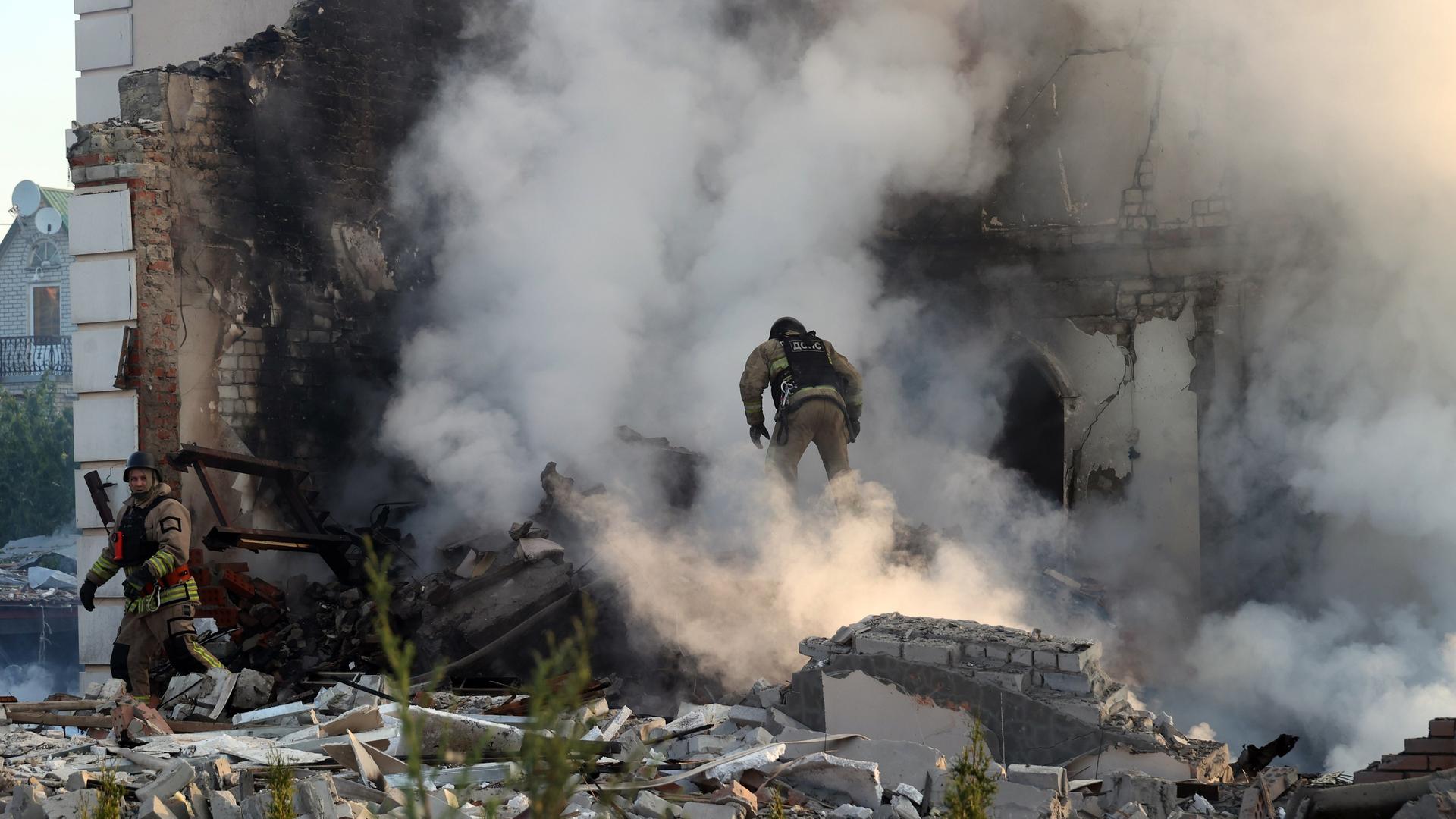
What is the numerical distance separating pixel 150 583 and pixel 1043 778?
17.1 feet

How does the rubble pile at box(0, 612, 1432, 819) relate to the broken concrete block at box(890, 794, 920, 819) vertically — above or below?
above

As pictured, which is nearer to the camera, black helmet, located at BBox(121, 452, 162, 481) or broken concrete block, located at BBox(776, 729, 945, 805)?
broken concrete block, located at BBox(776, 729, 945, 805)

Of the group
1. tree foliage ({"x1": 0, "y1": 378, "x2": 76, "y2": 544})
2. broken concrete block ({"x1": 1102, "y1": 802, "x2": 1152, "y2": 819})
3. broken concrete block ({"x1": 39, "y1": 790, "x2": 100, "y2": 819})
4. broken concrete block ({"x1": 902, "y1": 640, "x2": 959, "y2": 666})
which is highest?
tree foliage ({"x1": 0, "y1": 378, "x2": 76, "y2": 544})

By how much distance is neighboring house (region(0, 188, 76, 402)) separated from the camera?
32.2 metres

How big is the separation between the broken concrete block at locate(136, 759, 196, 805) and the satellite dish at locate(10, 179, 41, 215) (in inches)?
1170

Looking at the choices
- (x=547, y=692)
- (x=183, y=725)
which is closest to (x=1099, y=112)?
(x=183, y=725)

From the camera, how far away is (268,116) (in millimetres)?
11320

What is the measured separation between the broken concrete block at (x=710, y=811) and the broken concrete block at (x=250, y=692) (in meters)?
3.93

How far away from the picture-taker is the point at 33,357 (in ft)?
105

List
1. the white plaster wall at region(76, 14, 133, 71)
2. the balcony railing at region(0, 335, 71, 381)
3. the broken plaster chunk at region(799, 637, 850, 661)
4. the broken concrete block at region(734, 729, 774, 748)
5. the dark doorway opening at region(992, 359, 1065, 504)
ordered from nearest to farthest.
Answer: the broken concrete block at region(734, 729, 774, 748) → the broken plaster chunk at region(799, 637, 850, 661) → the white plaster wall at region(76, 14, 133, 71) → the dark doorway opening at region(992, 359, 1065, 504) → the balcony railing at region(0, 335, 71, 381)

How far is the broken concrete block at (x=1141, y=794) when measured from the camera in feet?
19.1

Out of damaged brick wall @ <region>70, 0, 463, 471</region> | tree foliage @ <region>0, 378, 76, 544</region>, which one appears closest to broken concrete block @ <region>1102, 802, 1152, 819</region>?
damaged brick wall @ <region>70, 0, 463, 471</region>

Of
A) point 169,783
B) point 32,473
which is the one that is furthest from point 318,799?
point 32,473

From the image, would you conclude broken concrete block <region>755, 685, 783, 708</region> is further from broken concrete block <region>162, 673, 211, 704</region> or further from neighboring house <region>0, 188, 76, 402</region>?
neighboring house <region>0, 188, 76, 402</region>
